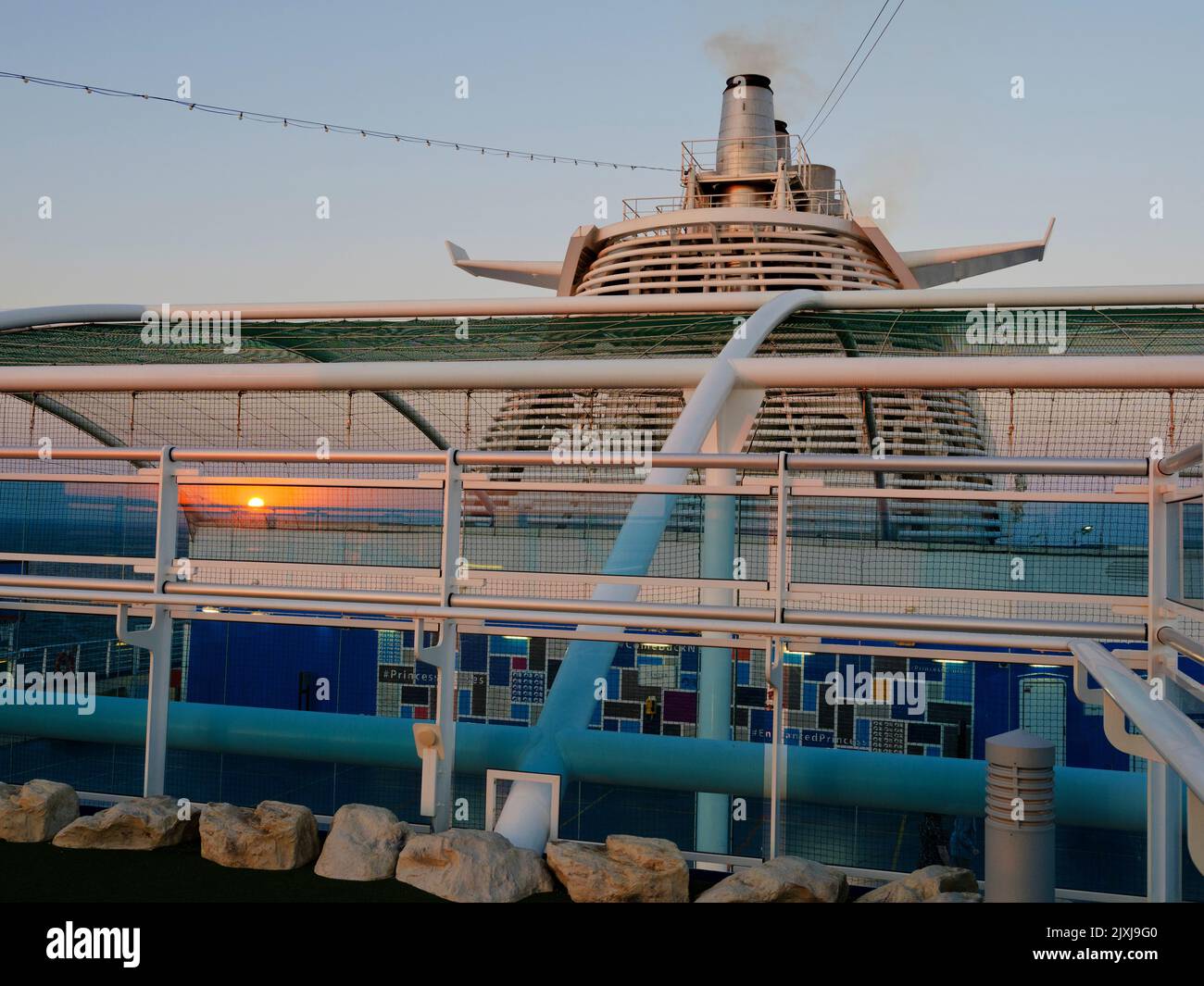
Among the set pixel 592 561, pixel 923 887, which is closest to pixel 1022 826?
pixel 923 887

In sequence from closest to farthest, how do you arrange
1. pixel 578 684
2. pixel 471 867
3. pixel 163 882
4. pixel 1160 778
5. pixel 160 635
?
1. pixel 1160 778
2. pixel 471 867
3. pixel 163 882
4. pixel 578 684
5. pixel 160 635

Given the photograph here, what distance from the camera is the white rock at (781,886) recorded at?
3904mm

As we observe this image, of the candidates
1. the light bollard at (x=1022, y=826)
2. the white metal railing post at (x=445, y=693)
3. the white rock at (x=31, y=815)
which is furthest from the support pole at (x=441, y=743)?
the light bollard at (x=1022, y=826)

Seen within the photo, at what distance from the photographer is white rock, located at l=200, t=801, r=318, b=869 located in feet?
14.5

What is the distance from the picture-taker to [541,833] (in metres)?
4.53

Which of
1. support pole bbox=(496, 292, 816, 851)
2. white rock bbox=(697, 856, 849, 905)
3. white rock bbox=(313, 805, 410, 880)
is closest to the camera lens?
white rock bbox=(697, 856, 849, 905)

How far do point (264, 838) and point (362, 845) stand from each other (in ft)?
1.33

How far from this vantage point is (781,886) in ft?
12.8

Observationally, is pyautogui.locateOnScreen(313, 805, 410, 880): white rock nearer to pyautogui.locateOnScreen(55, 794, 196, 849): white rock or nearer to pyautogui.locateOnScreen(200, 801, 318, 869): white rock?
pyautogui.locateOnScreen(200, 801, 318, 869): white rock

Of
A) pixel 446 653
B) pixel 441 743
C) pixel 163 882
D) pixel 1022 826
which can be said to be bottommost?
pixel 163 882

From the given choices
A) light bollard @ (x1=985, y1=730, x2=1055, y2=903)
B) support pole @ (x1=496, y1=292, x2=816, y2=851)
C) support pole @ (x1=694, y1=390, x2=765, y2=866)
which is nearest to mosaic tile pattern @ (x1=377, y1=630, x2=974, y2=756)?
support pole @ (x1=694, y1=390, x2=765, y2=866)

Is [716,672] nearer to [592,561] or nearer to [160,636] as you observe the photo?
[592,561]
